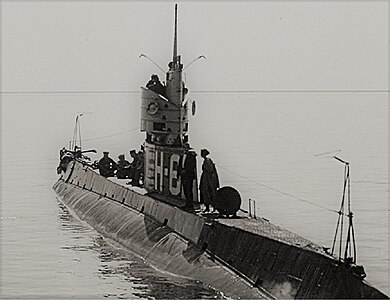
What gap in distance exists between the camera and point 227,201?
19125 millimetres

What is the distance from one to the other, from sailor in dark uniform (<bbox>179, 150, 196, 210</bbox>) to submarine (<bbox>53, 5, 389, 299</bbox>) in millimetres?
95

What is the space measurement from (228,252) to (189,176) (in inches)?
127

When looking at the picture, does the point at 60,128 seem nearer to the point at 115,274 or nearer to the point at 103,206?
the point at 103,206

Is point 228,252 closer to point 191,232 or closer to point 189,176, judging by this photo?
point 191,232

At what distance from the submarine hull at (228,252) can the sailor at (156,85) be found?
8.93 ft

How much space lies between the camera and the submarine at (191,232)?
1511 centimetres

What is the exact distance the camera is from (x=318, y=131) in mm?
80188

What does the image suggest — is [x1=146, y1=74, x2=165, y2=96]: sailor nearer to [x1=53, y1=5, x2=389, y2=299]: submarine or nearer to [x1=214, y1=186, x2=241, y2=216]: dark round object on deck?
[x1=53, y1=5, x2=389, y2=299]: submarine

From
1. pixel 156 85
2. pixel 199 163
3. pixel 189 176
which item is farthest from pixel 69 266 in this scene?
pixel 199 163

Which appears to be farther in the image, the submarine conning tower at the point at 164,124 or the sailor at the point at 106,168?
the sailor at the point at 106,168

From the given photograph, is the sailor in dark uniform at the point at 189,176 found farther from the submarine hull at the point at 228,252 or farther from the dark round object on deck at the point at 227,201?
the dark round object on deck at the point at 227,201

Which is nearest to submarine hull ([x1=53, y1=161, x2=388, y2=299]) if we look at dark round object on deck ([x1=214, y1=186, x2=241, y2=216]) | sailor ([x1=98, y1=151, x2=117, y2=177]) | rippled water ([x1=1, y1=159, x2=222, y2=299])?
rippled water ([x1=1, y1=159, x2=222, y2=299])

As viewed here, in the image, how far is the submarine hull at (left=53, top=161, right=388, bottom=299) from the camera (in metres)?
14.8

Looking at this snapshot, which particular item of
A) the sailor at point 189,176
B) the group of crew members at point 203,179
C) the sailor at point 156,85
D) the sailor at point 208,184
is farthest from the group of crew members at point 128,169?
the sailor at point 208,184
